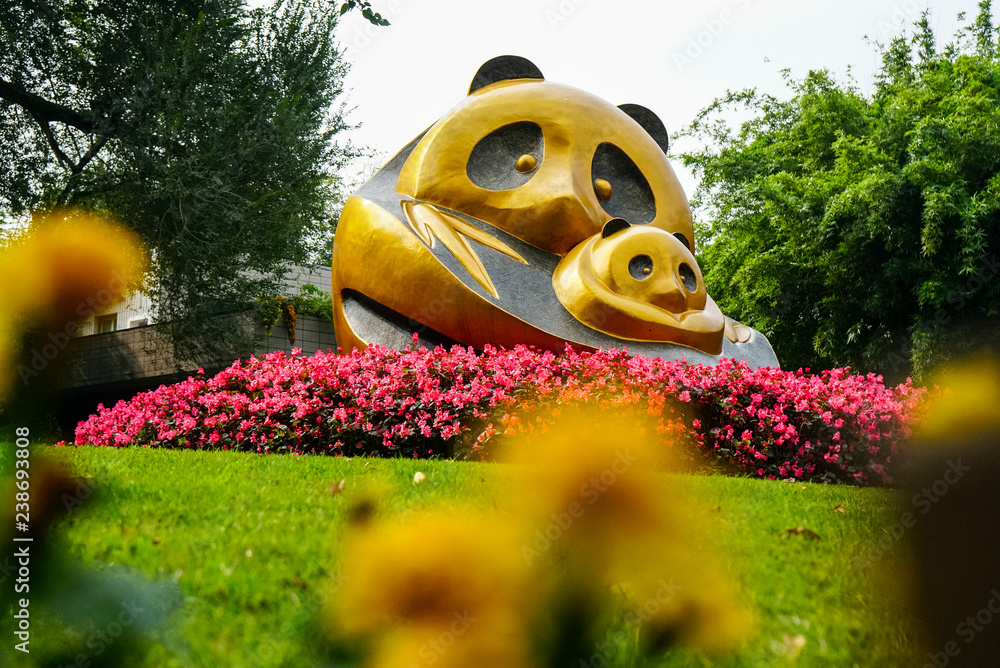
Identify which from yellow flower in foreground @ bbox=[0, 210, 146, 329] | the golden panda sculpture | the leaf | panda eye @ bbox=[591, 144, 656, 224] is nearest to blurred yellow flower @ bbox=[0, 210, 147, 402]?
yellow flower in foreground @ bbox=[0, 210, 146, 329]

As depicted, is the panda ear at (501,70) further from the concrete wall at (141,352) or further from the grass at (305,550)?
the concrete wall at (141,352)

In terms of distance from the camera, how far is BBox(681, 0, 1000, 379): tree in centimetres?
1362

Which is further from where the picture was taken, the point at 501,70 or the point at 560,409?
the point at 501,70

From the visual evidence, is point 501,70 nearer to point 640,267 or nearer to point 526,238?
point 526,238

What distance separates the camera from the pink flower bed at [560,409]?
6.38 meters

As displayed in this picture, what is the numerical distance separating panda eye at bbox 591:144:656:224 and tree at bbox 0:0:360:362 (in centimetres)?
624

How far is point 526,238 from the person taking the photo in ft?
26.7

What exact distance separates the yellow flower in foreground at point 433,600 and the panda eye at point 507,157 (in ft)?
26.0

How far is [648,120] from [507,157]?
248 centimetres

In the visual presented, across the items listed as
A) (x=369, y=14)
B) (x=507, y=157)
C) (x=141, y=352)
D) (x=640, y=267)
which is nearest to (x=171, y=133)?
(x=141, y=352)

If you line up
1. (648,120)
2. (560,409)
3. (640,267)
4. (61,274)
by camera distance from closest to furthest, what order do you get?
1. (61,274)
2. (560,409)
3. (640,267)
4. (648,120)

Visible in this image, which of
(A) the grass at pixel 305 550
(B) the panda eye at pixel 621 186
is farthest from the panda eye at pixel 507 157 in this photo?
(A) the grass at pixel 305 550

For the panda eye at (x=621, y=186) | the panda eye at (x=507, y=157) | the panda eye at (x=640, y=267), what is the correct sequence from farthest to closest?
the panda eye at (x=621, y=186)
the panda eye at (x=507, y=157)
the panda eye at (x=640, y=267)

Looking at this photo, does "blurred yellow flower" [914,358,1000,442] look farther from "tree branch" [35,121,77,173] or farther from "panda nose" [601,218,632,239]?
"tree branch" [35,121,77,173]
